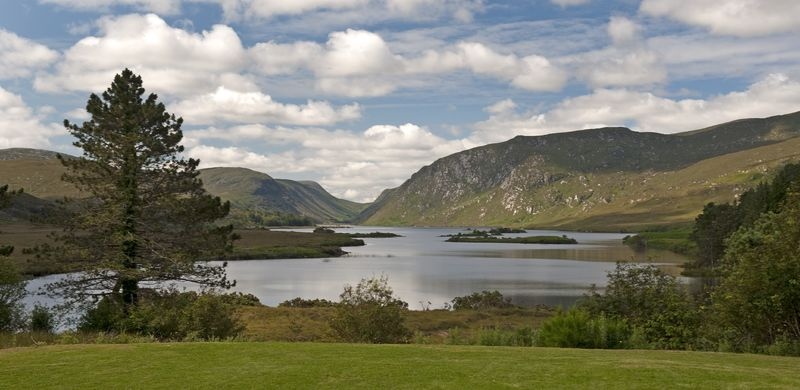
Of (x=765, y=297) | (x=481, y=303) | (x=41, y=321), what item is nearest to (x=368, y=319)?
(x=41, y=321)

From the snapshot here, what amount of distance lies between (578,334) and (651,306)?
336 inches

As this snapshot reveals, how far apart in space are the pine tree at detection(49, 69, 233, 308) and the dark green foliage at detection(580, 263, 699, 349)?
23978 mm

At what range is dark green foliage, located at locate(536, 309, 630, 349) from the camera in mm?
25812

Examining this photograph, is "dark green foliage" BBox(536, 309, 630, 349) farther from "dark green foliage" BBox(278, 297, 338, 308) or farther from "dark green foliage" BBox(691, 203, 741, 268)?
"dark green foliage" BBox(691, 203, 741, 268)

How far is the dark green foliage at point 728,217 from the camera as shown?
79.9 metres

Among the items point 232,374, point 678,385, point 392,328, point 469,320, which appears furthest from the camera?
point 469,320

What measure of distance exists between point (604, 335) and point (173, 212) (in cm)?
2560

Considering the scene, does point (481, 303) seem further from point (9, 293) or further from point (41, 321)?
point (9, 293)

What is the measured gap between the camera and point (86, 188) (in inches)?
1411

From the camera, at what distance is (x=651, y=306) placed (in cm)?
3209

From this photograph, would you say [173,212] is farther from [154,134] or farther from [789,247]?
[789,247]

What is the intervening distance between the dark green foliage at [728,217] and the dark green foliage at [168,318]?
69457 mm

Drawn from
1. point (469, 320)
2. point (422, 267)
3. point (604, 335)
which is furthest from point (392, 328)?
point (422, 267)

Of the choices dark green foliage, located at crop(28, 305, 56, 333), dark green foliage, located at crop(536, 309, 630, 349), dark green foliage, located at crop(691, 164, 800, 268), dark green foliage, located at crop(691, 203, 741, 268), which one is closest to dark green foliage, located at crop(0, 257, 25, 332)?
dark green foliage, located at crop(28, 305, 56, 333)
